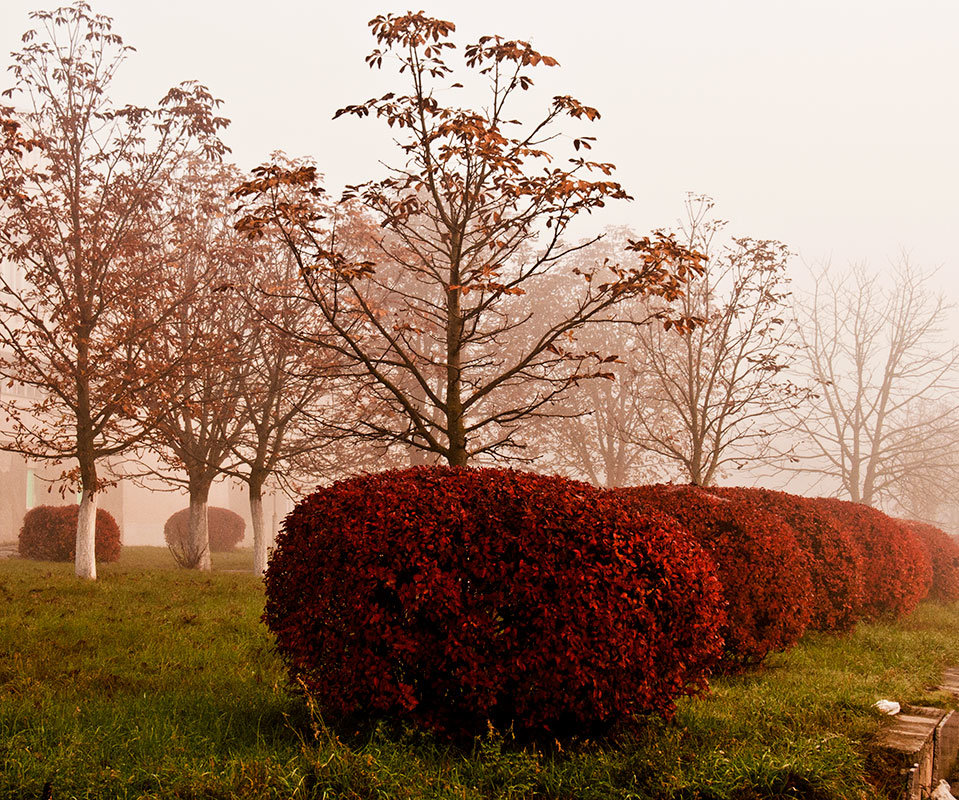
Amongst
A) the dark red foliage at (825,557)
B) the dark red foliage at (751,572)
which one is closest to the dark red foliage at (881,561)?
the dark red foliage at (825,557)

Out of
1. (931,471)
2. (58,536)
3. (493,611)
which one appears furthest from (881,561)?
(931,471)

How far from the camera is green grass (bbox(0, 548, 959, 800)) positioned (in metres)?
3.99

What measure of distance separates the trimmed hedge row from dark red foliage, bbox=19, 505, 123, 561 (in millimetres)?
13610

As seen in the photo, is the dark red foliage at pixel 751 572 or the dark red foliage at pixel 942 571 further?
the dark red foliage at pixel 942 571

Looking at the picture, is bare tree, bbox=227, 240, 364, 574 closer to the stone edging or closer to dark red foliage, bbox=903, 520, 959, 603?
the stone edging

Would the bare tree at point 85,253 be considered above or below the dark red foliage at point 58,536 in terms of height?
above

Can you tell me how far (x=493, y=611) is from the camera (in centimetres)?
466

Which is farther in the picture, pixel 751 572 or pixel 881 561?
pixel 881 561

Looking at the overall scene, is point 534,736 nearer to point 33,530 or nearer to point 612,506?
point 612,506

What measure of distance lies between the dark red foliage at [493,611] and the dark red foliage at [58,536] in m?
13.9

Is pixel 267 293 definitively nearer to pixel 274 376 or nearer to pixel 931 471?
pixel 274 376

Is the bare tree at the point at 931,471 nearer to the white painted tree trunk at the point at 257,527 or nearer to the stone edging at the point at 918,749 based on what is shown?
the white painted tree trunk at the point at 257,527

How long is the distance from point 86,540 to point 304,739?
9.33 metres

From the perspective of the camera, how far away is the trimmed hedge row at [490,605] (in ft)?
15.1
